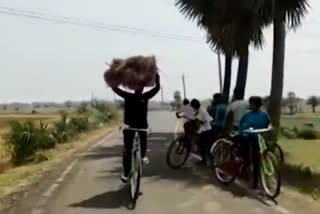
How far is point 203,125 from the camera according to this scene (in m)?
16.5

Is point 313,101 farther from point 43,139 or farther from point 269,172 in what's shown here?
point 269,172

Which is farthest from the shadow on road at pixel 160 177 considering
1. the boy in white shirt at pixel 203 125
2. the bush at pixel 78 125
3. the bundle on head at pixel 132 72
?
the bush at pixel 78 125

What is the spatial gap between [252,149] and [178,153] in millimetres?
4265

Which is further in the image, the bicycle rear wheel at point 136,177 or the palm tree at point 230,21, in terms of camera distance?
the palm tree at point 230,21

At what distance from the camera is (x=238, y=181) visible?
43.5 feet

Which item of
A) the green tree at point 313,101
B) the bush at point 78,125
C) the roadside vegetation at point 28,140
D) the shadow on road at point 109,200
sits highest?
the shadow on road at point 109,200

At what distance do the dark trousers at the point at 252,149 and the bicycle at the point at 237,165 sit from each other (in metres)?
0.11

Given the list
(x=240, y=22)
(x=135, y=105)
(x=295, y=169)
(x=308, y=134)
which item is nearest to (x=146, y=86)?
(x=135, y=105)

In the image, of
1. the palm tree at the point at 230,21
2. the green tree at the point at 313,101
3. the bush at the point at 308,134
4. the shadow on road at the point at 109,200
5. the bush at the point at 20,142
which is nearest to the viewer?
the shadow on road at the point at 109,200

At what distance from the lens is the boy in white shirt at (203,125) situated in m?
16.4

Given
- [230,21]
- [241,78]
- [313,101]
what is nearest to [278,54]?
[230,21]

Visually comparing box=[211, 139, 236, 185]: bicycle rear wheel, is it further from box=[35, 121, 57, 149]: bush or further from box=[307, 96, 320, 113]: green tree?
box=[307, 96, 320, 113]: green tree

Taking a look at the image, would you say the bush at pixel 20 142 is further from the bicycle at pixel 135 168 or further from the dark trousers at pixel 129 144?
the bicycle at pixel 135 168

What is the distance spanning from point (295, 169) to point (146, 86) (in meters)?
5.12
